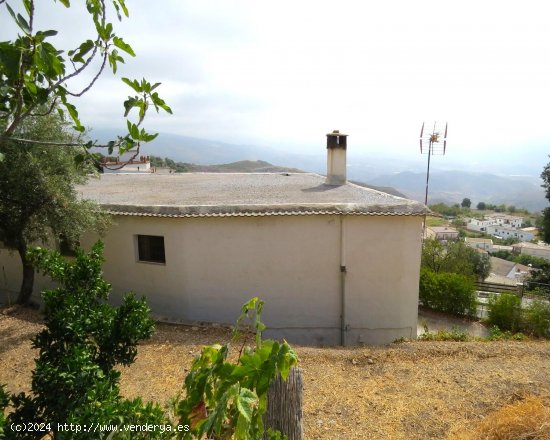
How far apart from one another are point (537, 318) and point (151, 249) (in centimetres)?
1141

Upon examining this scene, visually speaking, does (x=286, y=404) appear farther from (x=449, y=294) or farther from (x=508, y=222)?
(x=508, y=222)

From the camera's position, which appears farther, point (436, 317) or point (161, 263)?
point (436, 317)

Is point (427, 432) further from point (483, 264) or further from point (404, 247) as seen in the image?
point (483, 264)

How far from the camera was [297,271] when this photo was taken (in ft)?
29.1

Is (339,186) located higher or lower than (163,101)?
lower

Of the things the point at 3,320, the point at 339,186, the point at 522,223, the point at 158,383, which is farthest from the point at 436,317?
the point at 522,223

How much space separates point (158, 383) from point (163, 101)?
4.73 metres

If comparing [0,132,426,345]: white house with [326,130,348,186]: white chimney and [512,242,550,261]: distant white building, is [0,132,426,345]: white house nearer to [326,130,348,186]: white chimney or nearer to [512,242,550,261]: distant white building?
[326,130,348,186]: white chimney

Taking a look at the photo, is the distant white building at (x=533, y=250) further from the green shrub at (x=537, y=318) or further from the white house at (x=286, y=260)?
the white house at (x=286, y=260)

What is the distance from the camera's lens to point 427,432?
4.55 meters

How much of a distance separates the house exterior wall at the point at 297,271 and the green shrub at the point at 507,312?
5.05 m

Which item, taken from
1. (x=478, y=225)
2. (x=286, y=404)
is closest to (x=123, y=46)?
(x=286, y=404)

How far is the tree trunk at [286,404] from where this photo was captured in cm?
299

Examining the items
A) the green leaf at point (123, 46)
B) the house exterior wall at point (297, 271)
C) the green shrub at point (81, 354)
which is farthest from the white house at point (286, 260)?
the green leaf at point (123, 46)
